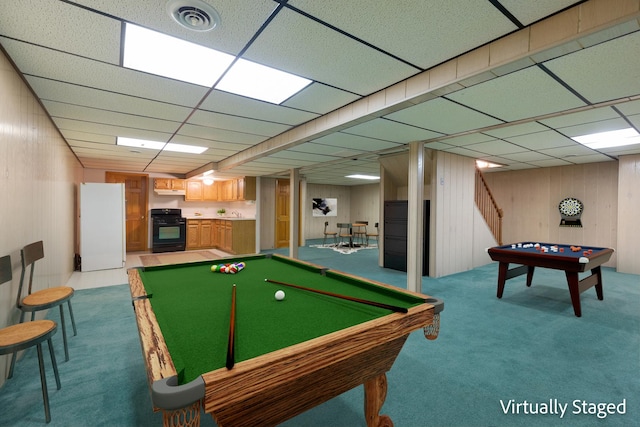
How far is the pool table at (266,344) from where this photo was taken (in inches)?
36.1

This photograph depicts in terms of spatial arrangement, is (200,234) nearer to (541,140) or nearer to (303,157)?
(303,157)

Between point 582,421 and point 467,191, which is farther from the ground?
point 467,191

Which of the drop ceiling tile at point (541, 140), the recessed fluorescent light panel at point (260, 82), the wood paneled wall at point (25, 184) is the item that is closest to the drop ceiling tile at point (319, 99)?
the recessed fluorescent light panel at point (260, 82)

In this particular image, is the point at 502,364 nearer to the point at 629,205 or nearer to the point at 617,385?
the point at 617,385

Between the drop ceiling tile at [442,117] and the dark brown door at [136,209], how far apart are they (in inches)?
321

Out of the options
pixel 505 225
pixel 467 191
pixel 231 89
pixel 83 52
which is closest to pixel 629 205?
pixel 505 225

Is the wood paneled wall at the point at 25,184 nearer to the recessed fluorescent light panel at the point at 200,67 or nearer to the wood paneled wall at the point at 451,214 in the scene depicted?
the recessed fluorescent light panel at the point at 200,67

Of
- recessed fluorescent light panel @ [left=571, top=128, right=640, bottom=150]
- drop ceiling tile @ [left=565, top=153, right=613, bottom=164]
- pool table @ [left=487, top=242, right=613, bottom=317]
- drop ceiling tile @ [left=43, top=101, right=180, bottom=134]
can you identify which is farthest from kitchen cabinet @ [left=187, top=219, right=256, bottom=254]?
drop ceiling tile @ [left=565, top=153, right=613, bottom=164]

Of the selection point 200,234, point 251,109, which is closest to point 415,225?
point 251,109

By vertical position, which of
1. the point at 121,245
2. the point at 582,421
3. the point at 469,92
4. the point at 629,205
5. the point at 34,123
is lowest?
the point at 582,421

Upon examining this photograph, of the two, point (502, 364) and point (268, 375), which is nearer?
point (268, 375)

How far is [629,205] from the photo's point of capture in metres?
5.73

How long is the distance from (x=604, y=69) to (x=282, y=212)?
8013 mm

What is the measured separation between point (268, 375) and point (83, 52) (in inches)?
96.8
